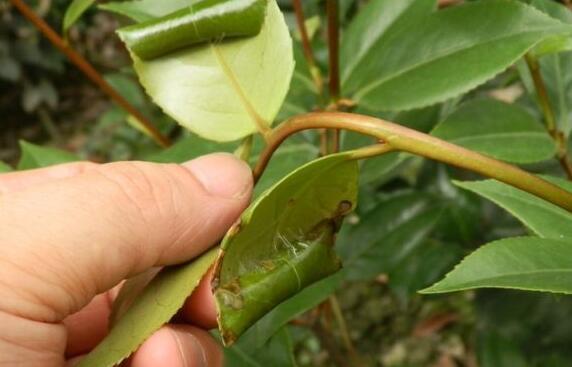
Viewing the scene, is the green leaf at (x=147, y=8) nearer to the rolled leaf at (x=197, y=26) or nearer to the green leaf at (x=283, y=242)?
the rolled leaf at (x=197, y=26)

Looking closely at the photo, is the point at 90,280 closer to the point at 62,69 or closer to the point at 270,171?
the point at 270,171

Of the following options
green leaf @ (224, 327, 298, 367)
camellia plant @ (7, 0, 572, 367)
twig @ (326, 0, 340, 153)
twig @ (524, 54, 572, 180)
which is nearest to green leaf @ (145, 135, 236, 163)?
camellia plant @ (7, 0, 572, 367)

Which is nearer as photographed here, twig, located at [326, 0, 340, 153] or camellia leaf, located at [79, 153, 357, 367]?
camellia leaf, located at [79, 153, 357, 367]

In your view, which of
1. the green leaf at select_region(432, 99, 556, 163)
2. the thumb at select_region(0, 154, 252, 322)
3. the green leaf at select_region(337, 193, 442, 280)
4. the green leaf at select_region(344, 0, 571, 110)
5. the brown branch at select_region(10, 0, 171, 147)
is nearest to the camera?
the thumb at select_region(0, 154, 252, 322)

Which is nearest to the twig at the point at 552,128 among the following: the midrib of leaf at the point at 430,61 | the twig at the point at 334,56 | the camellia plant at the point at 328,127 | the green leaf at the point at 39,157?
the camellia plant at the point at 328,127

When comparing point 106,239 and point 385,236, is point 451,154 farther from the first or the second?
point 385,236

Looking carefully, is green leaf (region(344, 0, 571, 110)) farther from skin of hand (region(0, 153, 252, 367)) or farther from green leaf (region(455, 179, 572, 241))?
skin of hand (region(0, 153, 252, 367))
